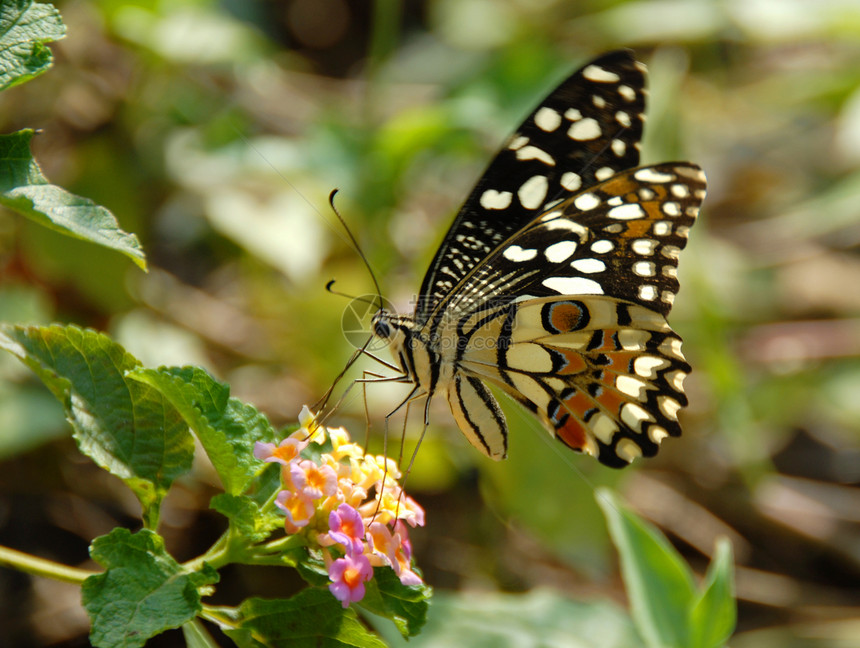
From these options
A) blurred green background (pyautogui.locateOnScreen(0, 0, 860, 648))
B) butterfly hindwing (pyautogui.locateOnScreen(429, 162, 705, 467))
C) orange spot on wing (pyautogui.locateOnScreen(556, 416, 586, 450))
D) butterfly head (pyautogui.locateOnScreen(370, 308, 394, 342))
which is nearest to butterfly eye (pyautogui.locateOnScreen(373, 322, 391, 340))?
butterfly head (pyautogui.locateOnScreen(370, 308, 394, 342))

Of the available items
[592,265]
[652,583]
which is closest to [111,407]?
[592,265]

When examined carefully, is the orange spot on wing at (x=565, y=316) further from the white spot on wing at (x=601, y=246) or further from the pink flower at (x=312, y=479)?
the pink flower at (x=312, y=479)

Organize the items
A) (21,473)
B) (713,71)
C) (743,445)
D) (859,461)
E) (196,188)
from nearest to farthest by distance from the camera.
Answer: (21,473) → (743,445) → (196,188) → (859,461) → (713,71)

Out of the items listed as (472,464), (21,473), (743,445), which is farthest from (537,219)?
(21,473)

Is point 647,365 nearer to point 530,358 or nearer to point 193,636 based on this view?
point 530,358

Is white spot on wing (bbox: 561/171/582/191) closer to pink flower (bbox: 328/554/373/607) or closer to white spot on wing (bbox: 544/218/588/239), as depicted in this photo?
white spot on wing (bbox: 544/218/588/239)

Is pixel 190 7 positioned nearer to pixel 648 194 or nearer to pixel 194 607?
pixel 648 194

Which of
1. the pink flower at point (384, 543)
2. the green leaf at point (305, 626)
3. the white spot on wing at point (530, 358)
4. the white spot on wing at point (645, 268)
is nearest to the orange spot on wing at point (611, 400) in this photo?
the white spot on wing at point (530, 358)
